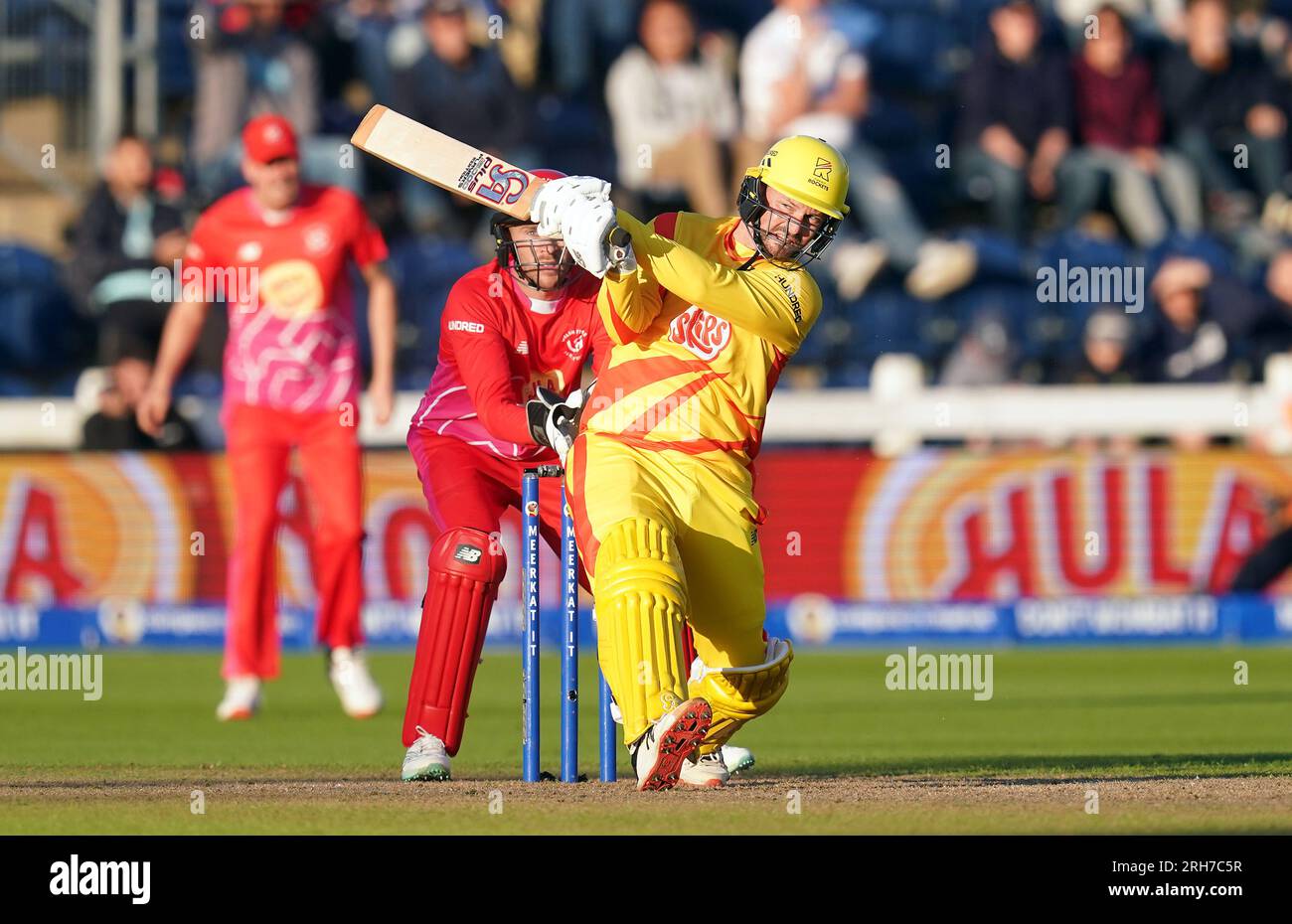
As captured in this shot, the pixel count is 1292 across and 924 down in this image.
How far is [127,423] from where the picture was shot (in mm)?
15391

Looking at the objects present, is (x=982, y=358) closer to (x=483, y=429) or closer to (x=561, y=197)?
(x=483, y=429)

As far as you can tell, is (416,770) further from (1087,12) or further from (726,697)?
(1087,12)

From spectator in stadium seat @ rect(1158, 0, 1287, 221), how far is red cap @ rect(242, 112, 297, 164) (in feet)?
31.6

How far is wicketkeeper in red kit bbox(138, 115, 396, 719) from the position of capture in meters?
10.7

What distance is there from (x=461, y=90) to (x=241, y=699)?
712 centimetres

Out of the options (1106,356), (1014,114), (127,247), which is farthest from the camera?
(1014,114)

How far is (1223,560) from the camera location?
15.5 meters

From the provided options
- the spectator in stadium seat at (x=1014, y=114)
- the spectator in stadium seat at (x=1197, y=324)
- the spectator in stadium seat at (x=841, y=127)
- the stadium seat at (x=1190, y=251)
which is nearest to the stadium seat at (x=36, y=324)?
the spectator in stadium seat at (x=841, y=127)

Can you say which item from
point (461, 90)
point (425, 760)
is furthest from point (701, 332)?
point (461, 90)

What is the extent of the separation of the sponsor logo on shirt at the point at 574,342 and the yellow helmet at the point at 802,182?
1065 mm

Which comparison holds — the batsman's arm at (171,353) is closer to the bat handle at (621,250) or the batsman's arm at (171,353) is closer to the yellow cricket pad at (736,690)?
the yellow cricket pad at (736,690)

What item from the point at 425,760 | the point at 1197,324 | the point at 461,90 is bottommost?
the point at 425,760

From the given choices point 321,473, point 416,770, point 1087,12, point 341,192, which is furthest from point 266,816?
point 1087,12

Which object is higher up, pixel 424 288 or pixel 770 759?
pixel 424 288
